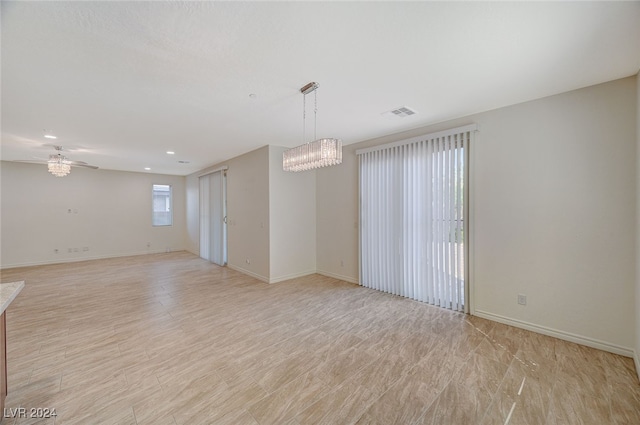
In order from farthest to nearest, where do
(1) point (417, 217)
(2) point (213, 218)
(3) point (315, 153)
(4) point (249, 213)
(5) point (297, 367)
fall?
(2) point (213, 218) → (4) point (249, 213) → (1) point (417, 217) → (3) point (315, 153) → (5) point (297, 367)

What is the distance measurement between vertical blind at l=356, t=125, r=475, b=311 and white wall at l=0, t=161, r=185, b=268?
751 centimetres

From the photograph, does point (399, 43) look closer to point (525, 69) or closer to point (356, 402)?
point (525, 69)

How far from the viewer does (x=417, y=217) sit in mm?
3963

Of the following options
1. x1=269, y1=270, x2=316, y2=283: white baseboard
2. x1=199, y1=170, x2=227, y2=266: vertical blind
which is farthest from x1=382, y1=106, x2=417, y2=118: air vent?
x1=199, y1=170, x2=227, y2=266: vertical blind

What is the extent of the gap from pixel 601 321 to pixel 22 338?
628cm

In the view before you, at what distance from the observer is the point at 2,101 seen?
2863mm

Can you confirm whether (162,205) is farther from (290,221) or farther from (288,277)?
(288,277)

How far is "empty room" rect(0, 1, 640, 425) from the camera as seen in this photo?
1.80 metres

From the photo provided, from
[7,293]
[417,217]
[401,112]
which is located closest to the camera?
[7,293]

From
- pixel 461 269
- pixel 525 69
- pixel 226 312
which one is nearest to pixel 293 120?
pixel 525 69

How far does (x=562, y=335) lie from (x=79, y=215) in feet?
35.4

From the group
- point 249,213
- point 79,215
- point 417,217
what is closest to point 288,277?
point 249,213

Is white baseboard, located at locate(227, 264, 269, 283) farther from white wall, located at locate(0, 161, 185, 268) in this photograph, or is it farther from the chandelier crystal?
white wall, located at locate(0, 161, 185, 268)

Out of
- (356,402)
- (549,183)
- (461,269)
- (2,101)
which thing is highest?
(2,101)
